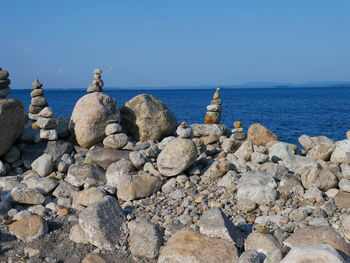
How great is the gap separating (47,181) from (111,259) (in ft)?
12.9

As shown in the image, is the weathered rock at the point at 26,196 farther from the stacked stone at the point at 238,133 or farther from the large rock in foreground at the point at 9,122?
the stacked stone at the point at 238,133

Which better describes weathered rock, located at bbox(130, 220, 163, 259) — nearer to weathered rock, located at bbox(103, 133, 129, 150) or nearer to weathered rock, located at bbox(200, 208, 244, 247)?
weathered rock, located at bbox(200, 208, 244, 247)

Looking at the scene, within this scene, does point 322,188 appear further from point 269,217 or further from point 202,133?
point 202,133

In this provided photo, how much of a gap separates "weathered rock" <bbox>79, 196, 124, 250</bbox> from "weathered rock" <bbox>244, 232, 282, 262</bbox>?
233 centimetres

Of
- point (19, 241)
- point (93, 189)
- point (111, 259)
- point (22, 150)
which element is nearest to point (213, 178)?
point (93, 189)

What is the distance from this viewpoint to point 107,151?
10.3m

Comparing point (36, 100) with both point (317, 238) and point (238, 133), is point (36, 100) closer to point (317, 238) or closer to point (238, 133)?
point (238, 133)

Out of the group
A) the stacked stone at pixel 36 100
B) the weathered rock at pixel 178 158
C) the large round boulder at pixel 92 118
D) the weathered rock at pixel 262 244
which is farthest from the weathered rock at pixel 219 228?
the stacked stone at pixel 36 100

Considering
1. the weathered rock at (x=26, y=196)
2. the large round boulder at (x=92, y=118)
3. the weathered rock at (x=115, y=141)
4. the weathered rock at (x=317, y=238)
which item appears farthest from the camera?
the large round boulder at (x=92, y=118)

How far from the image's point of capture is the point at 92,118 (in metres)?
11.3

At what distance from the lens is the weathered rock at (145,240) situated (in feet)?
20.5

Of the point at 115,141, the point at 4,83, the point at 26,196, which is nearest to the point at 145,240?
the point at 26,196

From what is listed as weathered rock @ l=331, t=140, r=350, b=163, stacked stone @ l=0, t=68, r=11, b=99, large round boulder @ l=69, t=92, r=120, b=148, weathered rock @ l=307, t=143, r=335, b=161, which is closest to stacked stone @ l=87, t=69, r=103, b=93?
large round boulder @ l=69, t=92, r=120, b=148

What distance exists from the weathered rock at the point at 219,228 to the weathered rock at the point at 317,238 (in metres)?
0.78
